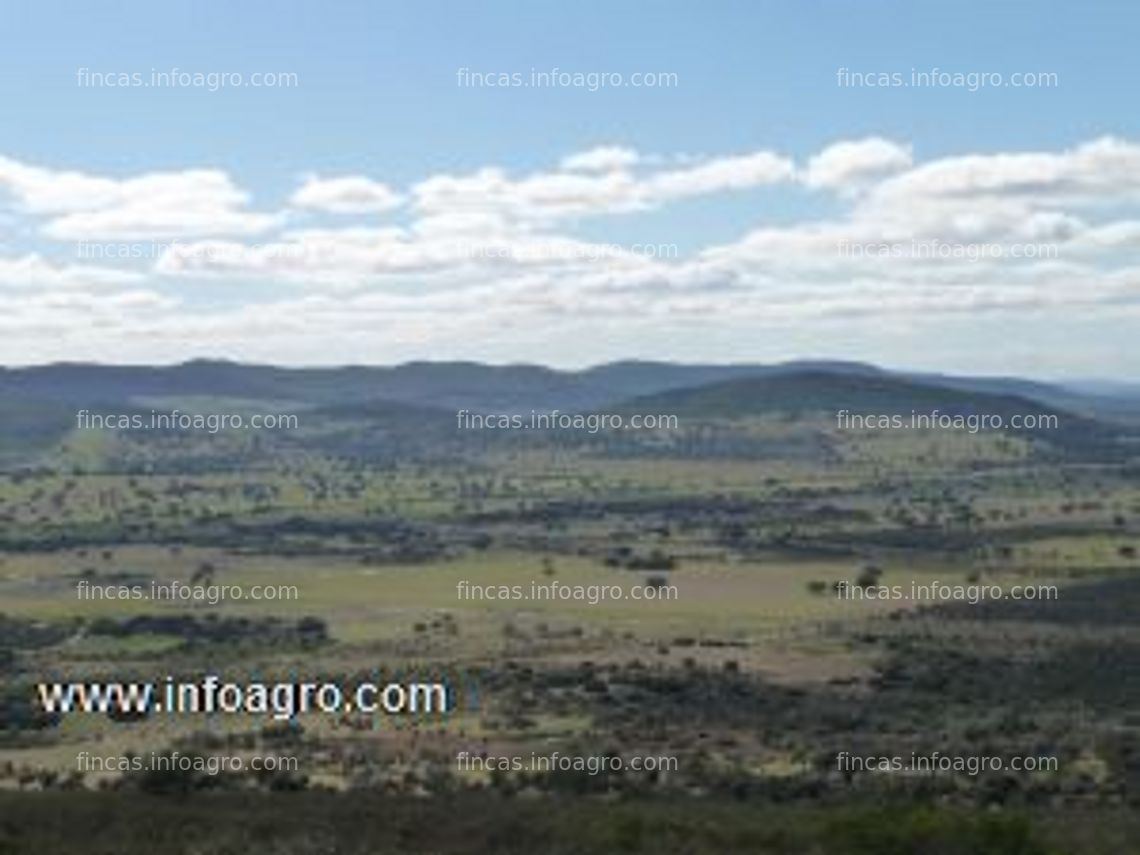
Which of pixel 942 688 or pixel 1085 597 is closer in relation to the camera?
pixel 942 688

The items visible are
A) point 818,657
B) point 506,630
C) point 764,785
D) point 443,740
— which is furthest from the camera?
point 506,630

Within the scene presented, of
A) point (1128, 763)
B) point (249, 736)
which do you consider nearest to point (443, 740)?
point (249, 736)

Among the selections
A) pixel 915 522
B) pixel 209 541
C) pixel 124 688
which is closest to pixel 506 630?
pixel 124 688

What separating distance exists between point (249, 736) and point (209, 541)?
113 meters

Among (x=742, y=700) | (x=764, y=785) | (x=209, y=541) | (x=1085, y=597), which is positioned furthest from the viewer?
(x=209, y=541)

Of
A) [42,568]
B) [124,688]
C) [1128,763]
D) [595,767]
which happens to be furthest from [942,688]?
[42,568]

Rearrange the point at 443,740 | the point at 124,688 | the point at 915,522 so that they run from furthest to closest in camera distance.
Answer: the point at 915,522 → the point at 124,688 → the point at 443,740

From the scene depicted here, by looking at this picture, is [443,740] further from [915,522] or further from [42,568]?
[915,522]

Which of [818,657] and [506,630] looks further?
[506,630]

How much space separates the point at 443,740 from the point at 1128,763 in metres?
23.9

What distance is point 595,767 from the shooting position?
58.3 meters

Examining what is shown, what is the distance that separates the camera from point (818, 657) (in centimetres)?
9562

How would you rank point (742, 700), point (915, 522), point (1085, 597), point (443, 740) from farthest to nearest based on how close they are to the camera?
point (915, 522) < point (1085, 597) < point (742, 700) < point (443, 740)

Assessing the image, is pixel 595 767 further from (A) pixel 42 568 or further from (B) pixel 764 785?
(A) pixel 42 568
